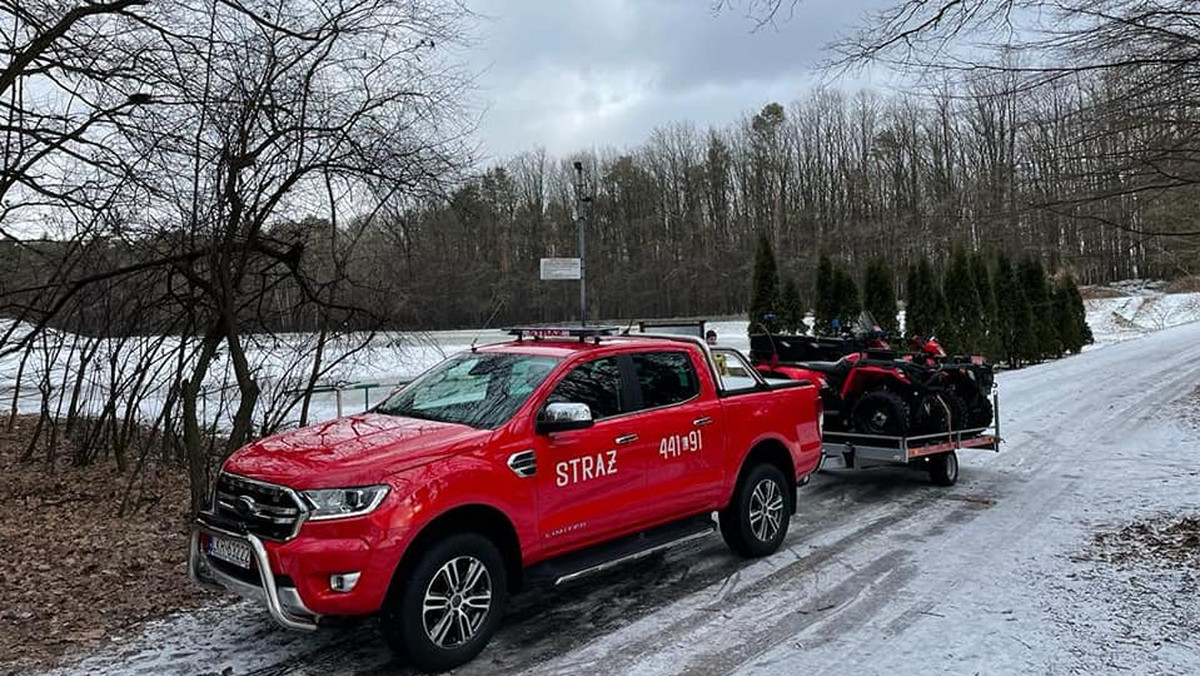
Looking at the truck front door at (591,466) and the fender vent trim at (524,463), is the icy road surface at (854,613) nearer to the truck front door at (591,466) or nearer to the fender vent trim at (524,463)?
the truck front door at (591,466)

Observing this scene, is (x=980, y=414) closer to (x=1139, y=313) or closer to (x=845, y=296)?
(x=845, y=296)

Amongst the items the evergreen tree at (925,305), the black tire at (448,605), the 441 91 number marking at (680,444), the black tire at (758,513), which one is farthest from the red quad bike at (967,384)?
the evergreen tree at (925,305)

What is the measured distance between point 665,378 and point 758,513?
134cm

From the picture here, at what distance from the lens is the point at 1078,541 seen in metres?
6.56

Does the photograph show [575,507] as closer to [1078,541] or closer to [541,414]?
[541,414]

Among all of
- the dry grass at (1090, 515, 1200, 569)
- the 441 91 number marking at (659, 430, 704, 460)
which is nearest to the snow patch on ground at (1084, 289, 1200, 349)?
the dry grass at (1090, 515, 1200, 569)

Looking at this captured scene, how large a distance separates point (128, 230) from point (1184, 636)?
9322mm

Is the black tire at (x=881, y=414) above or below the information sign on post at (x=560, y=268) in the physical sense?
below

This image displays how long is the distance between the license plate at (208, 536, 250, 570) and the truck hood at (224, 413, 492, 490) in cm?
36

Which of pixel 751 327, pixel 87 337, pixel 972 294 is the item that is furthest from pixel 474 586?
pixel 972 294

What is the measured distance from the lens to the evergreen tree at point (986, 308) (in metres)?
24.4

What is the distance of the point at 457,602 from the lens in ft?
14.4

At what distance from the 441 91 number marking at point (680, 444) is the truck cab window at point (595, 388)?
41 cm

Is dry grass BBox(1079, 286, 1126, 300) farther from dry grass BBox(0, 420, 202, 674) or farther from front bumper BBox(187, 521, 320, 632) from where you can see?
front bumper BBox(187, 521, 320, 632)
